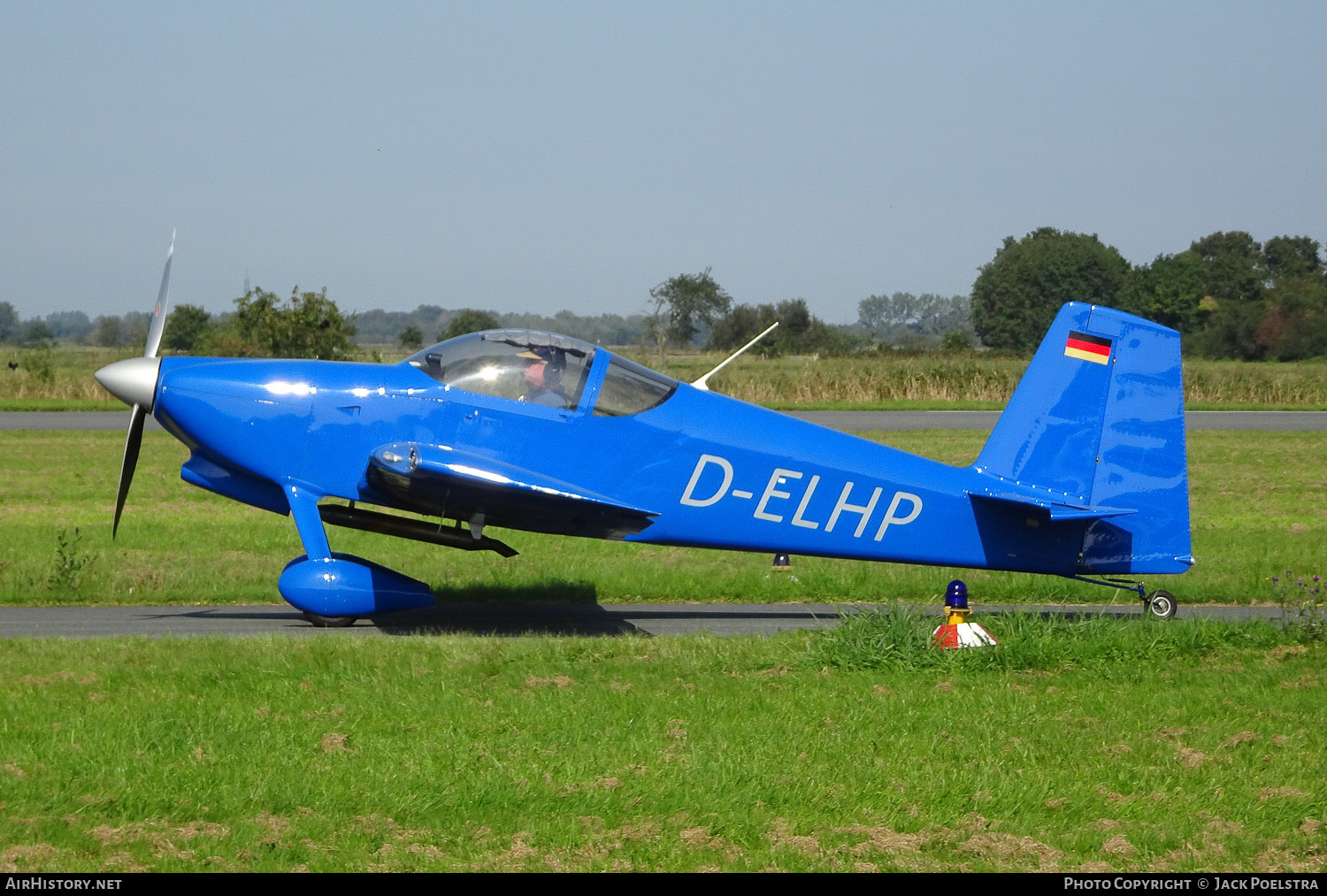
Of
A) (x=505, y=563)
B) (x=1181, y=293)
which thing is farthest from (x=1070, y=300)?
(x=505, y=563)

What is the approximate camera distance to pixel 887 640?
772 centimetres

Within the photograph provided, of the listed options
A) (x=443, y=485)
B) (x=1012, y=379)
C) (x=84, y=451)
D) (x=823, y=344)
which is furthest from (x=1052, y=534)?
(x=823, y=344)

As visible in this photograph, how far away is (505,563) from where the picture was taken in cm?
1235

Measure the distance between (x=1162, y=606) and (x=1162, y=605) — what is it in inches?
0.4

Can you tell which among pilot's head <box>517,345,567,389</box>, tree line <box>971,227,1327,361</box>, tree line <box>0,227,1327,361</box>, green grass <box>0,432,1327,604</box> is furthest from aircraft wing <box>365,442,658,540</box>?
tree line <box>971,227,1327,361</box>

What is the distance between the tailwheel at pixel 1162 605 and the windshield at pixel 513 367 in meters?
4.87

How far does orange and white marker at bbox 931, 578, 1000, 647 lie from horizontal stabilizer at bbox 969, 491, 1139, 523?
1.31 m

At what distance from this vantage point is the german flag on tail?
9.16 metres

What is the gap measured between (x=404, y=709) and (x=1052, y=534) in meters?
5.35

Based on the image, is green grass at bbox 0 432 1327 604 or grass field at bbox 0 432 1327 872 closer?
grass field at bbox 0 432 1327 872

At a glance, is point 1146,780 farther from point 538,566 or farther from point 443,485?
point 538,566

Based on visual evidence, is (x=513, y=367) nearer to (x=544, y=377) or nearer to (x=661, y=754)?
(x=544, y=377)

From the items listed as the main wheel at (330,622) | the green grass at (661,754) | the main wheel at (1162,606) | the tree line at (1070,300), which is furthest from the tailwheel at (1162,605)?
the tree line at (1070,300)

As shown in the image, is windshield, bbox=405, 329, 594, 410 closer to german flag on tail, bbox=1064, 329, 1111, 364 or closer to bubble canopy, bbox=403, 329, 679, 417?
bubble canopy, bbox=403, 329, 679, 417
